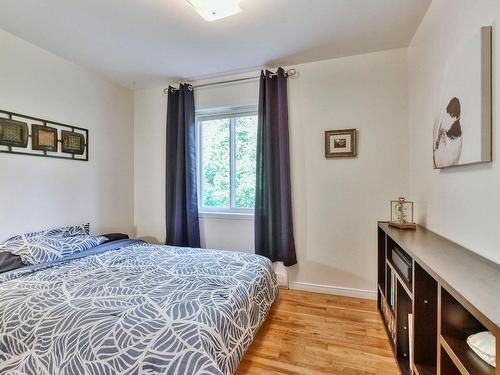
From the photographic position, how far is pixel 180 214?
10.2ft

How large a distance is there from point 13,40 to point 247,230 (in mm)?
2828

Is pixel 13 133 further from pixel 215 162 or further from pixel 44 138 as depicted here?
pixel 215 162

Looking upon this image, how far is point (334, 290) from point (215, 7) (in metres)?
2.77

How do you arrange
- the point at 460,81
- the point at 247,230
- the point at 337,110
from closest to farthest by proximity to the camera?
the point at 460,81, the point at 337,110, the point at 247,230

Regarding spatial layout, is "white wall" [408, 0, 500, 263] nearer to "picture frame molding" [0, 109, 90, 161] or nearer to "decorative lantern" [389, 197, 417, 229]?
"decorative lantern" [389, 197, 417, 229]

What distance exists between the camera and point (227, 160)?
126 inches

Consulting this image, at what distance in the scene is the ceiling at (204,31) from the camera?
1.91 meters

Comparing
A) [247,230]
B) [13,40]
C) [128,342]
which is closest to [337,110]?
[247,230]

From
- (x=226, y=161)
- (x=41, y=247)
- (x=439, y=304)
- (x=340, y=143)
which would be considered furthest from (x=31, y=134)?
(x=439, y=304)

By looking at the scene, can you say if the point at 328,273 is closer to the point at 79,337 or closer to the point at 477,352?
the point at 477,352

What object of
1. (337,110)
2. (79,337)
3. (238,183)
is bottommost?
(79,337)

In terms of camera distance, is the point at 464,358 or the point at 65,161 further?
the point at 65,161

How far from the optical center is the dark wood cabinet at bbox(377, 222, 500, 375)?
0.82 meters

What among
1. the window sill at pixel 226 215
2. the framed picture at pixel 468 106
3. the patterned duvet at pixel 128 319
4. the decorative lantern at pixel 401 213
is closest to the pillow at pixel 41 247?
the patterned duvet at pixel 128 319
